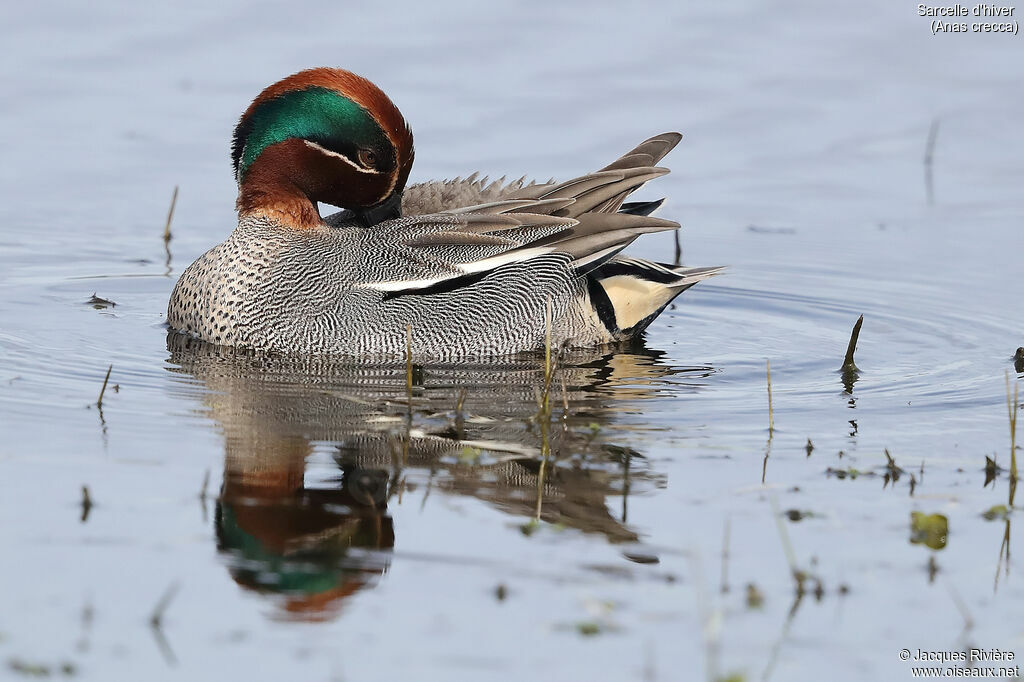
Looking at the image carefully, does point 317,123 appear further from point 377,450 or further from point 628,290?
point 377,450

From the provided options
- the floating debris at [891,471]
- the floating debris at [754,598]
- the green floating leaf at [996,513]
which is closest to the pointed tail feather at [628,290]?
the floating debris at [891,471]

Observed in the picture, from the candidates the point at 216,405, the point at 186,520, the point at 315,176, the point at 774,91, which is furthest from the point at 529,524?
the point at 774,91

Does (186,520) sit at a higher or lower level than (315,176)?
lower

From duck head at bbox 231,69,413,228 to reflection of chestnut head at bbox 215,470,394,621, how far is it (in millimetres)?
2880

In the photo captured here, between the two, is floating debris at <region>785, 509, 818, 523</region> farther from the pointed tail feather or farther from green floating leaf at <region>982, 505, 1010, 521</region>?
the pointed tail feather

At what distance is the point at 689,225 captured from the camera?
11.3 metres

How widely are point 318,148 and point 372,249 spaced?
2.13ft

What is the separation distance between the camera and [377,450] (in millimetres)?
6266

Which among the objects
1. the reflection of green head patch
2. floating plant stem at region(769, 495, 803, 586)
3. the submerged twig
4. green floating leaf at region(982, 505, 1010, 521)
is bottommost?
the submerged twig

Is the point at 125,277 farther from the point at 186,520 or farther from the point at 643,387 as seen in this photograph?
the point at 186,520

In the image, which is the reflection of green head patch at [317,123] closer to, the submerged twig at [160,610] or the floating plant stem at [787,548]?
the floating plant stem at [787,548]

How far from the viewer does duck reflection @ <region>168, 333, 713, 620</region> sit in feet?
16.7

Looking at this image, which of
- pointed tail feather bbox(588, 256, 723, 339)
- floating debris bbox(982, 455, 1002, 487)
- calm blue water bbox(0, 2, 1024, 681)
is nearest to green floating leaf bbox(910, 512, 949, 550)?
calm blue water bbox(0, 2, 1024, 681)

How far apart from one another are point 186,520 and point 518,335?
135 inches
